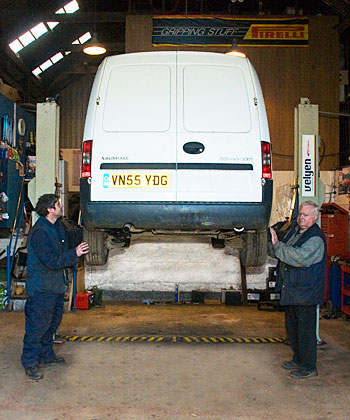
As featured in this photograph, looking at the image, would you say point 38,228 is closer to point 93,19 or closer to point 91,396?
point 91,396

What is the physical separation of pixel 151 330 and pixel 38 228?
2965 millimetres

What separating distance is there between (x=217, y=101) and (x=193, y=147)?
458 millimetres

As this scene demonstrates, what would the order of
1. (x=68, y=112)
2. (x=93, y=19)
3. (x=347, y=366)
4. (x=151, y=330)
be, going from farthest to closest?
(x=68, y=112), (x=93, y=19), (x=151, y=330), (x=347, y=366)

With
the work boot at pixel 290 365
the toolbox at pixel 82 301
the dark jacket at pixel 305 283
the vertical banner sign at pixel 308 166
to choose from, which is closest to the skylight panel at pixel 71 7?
the toolbox at pixel 82 301

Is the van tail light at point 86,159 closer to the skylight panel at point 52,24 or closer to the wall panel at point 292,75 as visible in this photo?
the wall panel at point 292,75

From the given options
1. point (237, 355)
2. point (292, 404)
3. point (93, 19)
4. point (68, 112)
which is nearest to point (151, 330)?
point (237, 355)

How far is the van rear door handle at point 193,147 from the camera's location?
4.27m

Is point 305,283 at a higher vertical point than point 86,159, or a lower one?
lower

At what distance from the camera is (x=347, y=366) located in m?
5.28

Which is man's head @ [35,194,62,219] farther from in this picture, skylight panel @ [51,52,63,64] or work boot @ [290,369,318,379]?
skylight panel @ [51,52,63,64]

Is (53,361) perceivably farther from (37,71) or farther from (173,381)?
(37,71)

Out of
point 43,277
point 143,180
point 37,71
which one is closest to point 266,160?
point 143,180

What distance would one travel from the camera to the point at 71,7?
11648mm

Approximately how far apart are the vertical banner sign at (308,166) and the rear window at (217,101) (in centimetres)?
158
